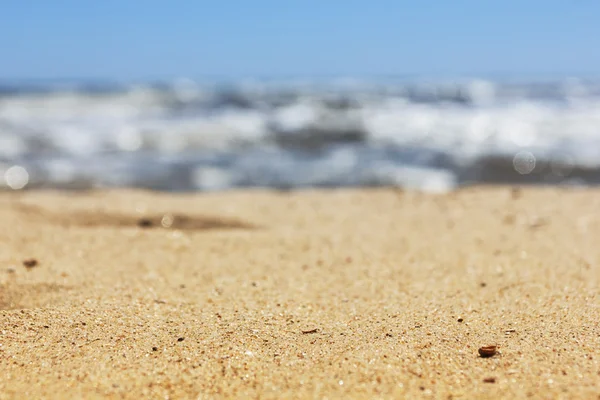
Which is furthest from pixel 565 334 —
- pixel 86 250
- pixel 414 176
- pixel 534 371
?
pixel 414 176

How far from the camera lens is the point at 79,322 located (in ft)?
5.97

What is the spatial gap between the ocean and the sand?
2077 millimetres

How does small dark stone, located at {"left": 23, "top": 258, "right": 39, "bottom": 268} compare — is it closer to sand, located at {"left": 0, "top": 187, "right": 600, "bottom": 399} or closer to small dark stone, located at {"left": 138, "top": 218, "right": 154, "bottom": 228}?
sand, located at {"left": 0, "top": 187, "right": 600, "bottom": 399}

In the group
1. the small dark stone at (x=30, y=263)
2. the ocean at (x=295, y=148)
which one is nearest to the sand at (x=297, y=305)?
the small dark stone at (x=30, y=263)

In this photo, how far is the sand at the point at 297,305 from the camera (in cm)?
146

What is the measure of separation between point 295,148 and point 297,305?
6473 millimetres

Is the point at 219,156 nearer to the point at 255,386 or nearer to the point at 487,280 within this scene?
the point at 487,280

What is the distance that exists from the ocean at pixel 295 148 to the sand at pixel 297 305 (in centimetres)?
208

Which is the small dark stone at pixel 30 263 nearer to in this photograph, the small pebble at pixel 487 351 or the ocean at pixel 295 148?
the small pebble at pixel 487 351

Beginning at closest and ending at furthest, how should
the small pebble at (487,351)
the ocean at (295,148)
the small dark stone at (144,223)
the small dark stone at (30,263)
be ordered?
the small pebble at (487,351)
the small dark stone at (30,263)
the small dark stone at (144,223)
the ocean at (295,148)

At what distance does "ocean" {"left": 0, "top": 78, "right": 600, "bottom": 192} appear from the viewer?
597cm

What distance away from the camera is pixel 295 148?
332 inches

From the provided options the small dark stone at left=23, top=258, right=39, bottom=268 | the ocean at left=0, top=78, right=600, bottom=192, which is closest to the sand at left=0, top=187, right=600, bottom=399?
the small dark stone at left=23, top=258, right=39, bottom=268

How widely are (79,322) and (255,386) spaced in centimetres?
69
